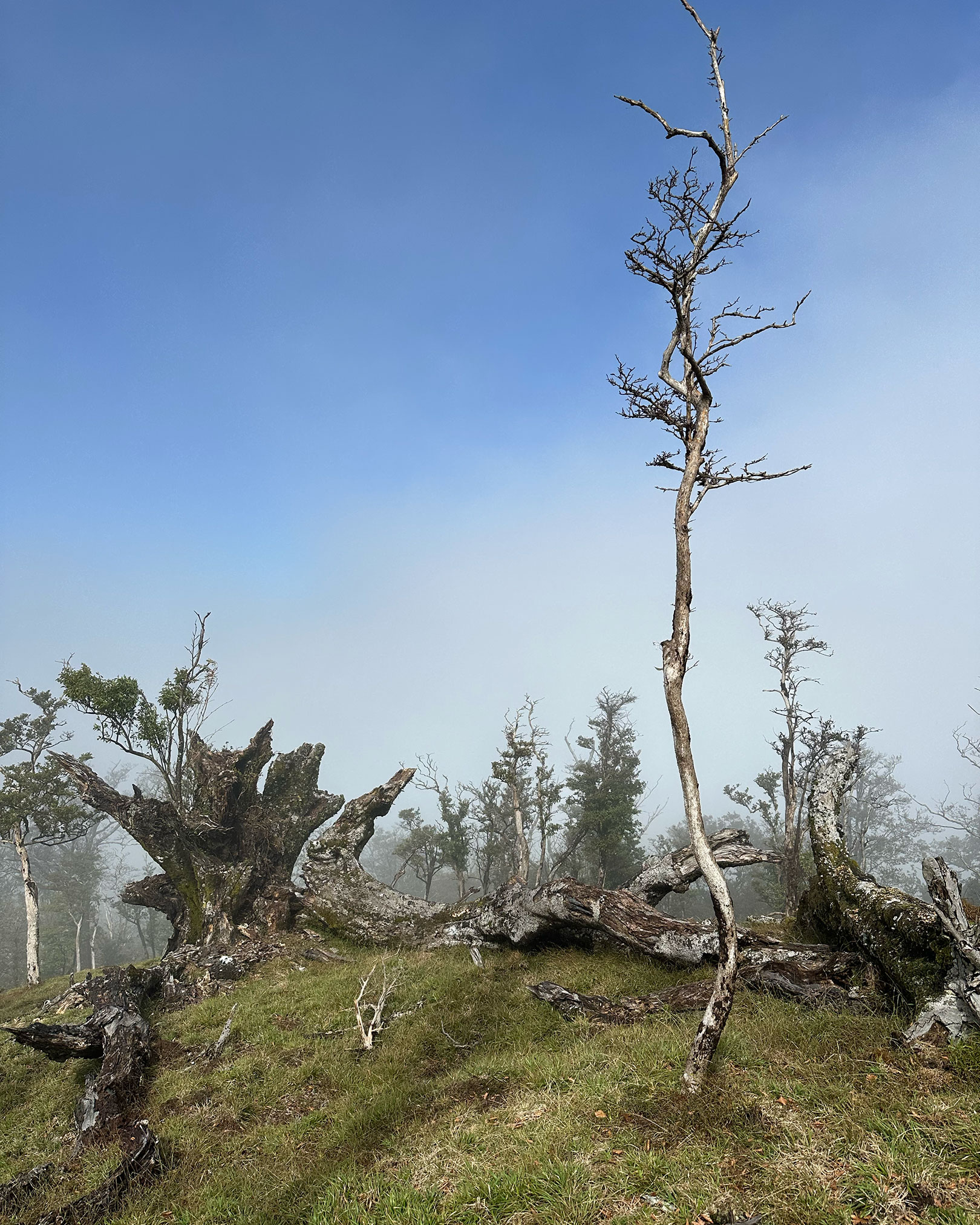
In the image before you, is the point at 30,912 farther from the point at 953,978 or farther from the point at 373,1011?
the point at 953,978

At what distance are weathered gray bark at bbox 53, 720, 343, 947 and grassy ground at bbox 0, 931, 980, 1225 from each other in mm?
9032

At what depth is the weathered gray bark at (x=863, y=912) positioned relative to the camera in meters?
8.27

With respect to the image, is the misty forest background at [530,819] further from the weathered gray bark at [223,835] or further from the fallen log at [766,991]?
the fallen log at [766,991]

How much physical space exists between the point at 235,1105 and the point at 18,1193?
282 cm

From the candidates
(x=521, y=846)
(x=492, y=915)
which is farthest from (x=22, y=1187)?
(x=521, y=846)

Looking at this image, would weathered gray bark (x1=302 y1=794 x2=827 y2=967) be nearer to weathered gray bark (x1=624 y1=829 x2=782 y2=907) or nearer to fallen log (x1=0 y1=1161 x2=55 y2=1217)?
weathered gray bark (x1=624 y1=829 x2=782 y2=907)

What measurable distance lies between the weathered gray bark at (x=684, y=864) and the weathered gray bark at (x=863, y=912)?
1.89 metres

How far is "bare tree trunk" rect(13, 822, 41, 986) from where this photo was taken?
26.6 m

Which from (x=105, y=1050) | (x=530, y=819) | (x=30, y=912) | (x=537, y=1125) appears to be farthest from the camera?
(x=530, y=819)

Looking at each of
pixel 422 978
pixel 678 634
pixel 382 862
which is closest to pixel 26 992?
pixel 422 978

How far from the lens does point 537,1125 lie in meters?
6.72

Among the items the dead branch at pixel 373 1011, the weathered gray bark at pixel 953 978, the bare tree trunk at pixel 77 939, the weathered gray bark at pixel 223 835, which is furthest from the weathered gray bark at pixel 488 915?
the bare tree trunk at pixel 77 939

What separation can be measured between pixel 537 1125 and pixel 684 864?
34.4 ft

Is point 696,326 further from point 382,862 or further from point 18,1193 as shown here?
point 382,862
